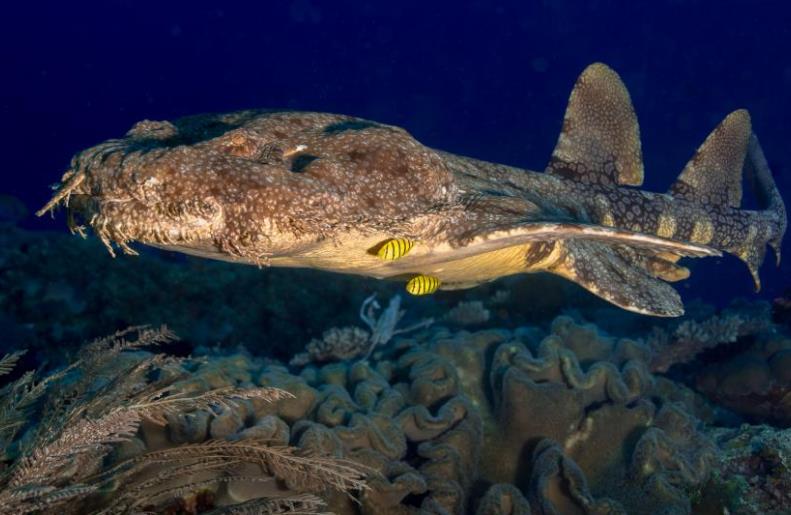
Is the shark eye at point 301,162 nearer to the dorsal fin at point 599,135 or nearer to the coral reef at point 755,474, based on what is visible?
the dorsal fin at point 599,135

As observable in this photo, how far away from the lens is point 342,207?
312 cm

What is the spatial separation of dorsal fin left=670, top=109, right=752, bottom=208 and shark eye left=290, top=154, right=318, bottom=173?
569cm

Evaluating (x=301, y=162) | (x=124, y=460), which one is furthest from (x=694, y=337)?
(x=124, y=460)

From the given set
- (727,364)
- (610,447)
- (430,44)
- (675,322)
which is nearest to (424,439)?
(610,447)

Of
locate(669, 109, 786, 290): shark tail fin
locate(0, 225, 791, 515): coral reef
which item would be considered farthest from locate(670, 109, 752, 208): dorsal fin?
locate(0, 225, 791, 515): coral reef

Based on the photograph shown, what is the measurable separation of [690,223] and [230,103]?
8851 centimetres

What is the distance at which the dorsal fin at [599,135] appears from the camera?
632 cm

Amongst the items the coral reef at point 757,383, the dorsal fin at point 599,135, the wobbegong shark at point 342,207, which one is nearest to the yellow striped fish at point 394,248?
the wobbegong shark at point 342,207

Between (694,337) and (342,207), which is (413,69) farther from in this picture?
(342,207)

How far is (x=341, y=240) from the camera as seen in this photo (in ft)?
10.7

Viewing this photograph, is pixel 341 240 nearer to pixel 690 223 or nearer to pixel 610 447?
pixel 610 447

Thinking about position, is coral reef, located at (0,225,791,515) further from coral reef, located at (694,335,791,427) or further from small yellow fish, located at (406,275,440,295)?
small yellow fish, located at (406,275,440,295)

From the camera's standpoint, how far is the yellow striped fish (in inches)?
133

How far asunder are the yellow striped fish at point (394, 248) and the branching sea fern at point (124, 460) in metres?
1.12
